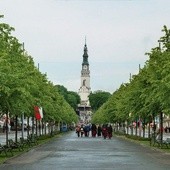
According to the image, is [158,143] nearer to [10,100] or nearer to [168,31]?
[168,31]

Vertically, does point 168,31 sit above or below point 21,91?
above

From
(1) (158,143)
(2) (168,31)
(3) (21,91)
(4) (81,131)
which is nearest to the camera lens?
(3) (21,91)

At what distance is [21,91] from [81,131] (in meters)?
64.5

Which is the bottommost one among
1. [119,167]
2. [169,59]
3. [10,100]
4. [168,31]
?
[119,167]

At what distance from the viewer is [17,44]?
39.7m

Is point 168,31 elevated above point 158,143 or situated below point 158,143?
above

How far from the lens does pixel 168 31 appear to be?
146 feet

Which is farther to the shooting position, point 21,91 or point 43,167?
point 21,91

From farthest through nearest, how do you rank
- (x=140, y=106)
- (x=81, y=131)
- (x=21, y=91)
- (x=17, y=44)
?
(x=81, y=131) → (x=140, y=106) → (x=17, y=44) → (x=21, y=91)

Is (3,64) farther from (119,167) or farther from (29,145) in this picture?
(29,145)

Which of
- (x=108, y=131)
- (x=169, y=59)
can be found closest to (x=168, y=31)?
(x=169, y=59)

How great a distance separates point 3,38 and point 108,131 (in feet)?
165

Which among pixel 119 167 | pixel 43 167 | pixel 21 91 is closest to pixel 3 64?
pixel 21 91

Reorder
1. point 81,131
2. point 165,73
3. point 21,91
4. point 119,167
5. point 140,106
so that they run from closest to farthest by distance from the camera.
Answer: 1. point 119,167
2. point 21,91
3. point 165,73
4. point 140,106
5. point 81,131
